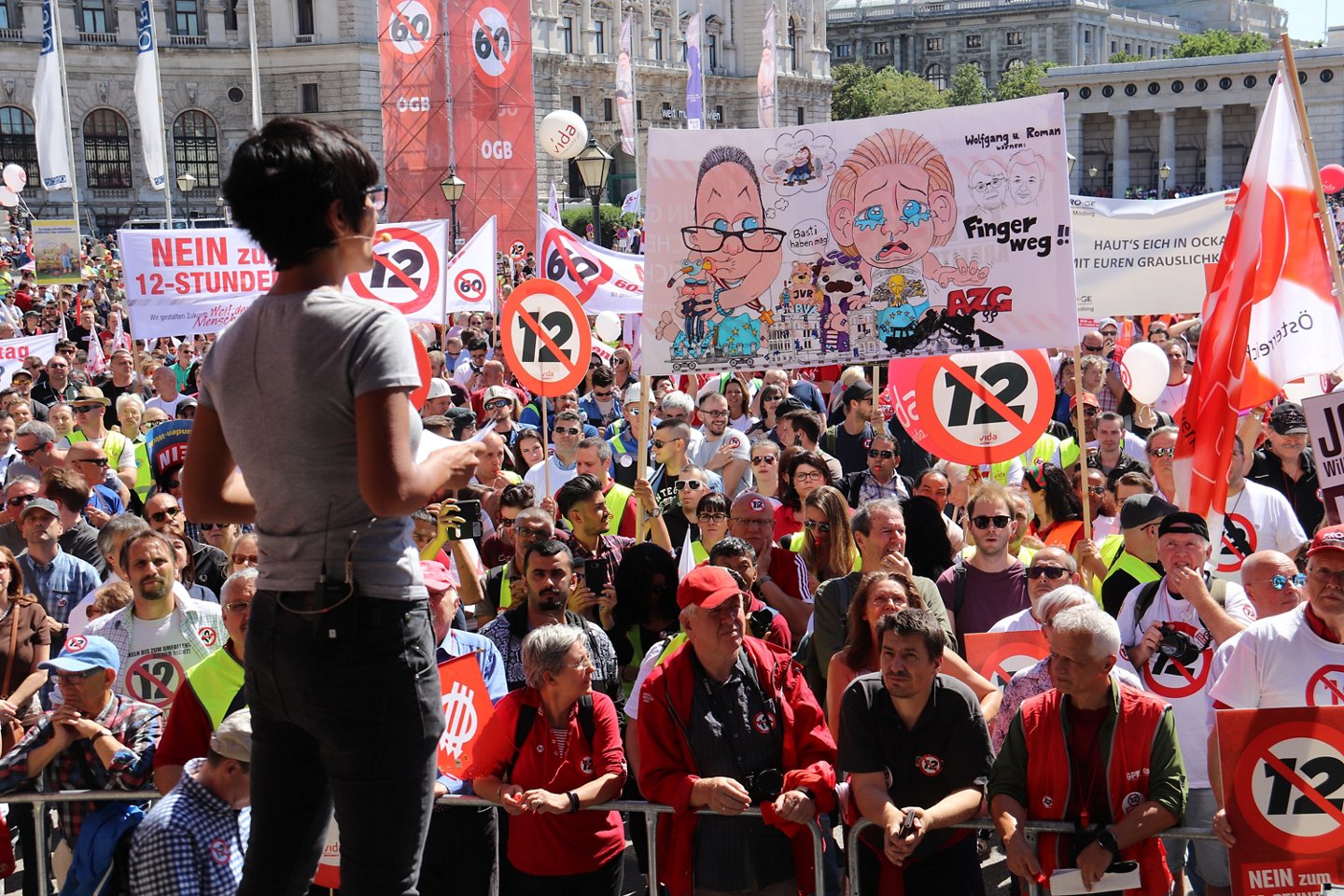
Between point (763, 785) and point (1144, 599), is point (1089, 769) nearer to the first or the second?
point (763, 785)

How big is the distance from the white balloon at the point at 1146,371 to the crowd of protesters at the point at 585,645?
2119 mm

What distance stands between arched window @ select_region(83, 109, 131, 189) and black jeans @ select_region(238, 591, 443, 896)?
212 ft

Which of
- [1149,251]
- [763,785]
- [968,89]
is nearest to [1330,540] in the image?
[763,785]

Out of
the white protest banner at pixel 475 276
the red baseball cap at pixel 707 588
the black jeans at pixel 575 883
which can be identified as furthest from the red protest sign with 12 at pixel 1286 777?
the white protest banner at pixel 475 276

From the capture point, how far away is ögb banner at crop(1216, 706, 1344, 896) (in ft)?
13.8

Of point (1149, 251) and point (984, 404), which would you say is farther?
point (1149, 251)

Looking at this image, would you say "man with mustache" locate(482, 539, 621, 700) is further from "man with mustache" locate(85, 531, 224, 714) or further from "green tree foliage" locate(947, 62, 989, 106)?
"green tree foliage" locate(947, 62, 989, 106)

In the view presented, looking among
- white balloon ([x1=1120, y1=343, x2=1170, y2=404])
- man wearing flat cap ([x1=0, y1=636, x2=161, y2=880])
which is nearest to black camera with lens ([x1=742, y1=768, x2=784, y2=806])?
man wearing flat cap ([x1=0, y1=636, x2=161, y2=880])

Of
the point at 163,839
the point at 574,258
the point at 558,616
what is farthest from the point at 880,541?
the point at 574,258

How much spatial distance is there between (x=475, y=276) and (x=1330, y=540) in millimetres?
9807

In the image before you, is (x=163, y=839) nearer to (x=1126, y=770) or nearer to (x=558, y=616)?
(x=558, y=616)

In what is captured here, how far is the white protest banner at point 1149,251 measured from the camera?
10.5m

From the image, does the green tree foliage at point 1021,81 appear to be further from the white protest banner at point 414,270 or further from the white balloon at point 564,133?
the white protest banner at point 414,270

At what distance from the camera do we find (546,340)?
10.7 m
